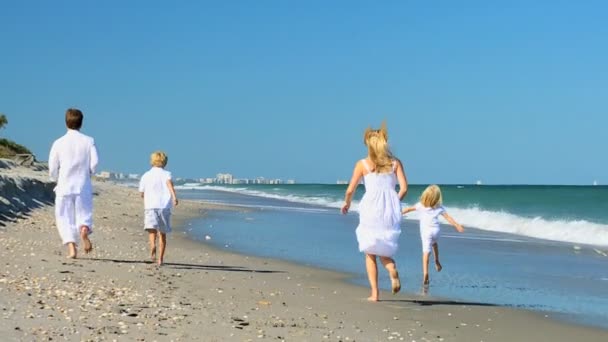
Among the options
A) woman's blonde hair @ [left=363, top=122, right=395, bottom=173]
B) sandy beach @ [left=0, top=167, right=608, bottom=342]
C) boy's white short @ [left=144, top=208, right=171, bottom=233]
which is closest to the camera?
sandy beach @ [left=0, top=167, right=608, bottom=342]

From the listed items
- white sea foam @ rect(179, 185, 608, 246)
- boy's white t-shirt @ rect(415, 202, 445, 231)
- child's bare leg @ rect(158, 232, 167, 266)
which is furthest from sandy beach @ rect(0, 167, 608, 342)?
white sea foam @ rect(179, 185, 608, 246)

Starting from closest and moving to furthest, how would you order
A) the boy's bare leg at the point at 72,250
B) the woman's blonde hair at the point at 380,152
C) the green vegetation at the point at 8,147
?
1. the woman's blonde hair at the point at 380,152
2. the boy's bare leg at the point at 72,250
3. the green vegetation at the point at 8,147

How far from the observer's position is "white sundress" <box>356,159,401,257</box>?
7883 mm

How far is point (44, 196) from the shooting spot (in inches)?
834

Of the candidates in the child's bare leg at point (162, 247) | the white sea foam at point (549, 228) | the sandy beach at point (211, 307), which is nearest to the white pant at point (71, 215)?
the sandy beach at point (211, 307)

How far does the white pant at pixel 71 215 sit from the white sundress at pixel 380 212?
12.0 feet

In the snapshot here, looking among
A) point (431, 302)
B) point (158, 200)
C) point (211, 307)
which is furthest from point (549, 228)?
point (211, 307)

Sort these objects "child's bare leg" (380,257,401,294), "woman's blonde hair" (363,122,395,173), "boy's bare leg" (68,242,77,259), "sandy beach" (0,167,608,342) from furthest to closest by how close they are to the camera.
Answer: "boy's bare leg" (68,242,77,259) → "child's bare leg" (380,257,401,294) → "woman's blonde hair" (363,122,395,173) → "sandy beach" (0,167,608,342)

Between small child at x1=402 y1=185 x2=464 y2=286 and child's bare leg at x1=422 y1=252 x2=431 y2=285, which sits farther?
small child at x1=402 y1=185 x2=464 y2=286

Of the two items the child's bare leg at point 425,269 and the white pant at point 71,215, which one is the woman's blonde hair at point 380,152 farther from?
the white pant at point 71,215

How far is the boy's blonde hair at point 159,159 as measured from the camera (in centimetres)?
1062

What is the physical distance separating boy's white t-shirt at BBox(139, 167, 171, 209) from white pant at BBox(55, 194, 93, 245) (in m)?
0.90

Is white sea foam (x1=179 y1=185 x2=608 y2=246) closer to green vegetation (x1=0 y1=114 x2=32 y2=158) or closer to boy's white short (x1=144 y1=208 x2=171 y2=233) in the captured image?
boy's white short (x1=144 y1=208 x2=171 y2=233)

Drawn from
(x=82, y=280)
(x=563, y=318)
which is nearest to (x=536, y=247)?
(x=563, y=318)
